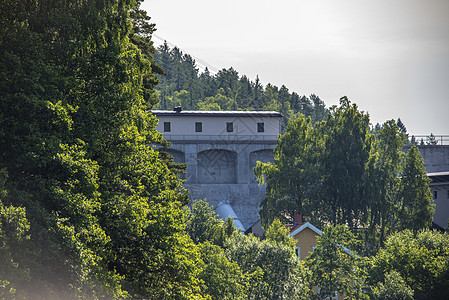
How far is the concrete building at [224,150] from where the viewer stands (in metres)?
68.2

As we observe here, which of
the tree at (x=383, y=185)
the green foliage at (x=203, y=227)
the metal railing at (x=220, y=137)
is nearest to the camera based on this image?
the green foliage at (x=203, y=227)

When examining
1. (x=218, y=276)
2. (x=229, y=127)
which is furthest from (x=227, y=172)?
(x=218, y=276)

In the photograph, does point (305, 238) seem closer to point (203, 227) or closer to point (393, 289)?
point (203, 227)

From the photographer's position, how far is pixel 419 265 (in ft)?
109

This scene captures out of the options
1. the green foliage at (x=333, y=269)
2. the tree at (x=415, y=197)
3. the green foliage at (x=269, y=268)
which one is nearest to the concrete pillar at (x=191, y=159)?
the tree at (x=415, y=197)

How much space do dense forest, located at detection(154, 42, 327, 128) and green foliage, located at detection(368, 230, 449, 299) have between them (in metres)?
85.5

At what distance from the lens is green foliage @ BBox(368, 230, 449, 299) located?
105 ft

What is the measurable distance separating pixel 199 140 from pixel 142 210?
5032cm

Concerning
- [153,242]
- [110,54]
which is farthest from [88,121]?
[153,242]

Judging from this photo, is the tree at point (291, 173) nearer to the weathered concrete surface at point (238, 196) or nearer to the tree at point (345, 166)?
the tree at point (345, 166)

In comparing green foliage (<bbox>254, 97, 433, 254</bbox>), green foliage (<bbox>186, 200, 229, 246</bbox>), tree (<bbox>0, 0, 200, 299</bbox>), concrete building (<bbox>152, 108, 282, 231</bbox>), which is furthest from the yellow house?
concrete building (<bbox>152, 108, 282, 231</bbox>)

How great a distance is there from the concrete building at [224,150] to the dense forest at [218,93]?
48.7 metres

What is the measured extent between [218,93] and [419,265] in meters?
107

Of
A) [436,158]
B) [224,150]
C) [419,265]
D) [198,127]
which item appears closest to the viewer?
[419,265]
